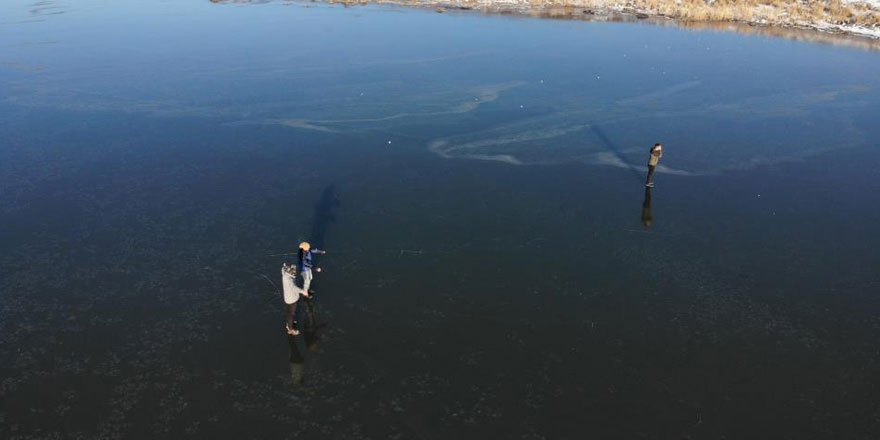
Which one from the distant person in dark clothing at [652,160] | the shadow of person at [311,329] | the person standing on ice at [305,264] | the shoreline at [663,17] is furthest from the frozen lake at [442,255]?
the shoreline at [663,17]

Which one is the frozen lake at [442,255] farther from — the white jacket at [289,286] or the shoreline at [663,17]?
the shoreline at [663,17]

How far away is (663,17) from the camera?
43.2 metres

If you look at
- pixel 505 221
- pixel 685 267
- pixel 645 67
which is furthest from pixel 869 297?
pixel 645 67

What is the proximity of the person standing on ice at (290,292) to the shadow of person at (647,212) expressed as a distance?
28.1ft

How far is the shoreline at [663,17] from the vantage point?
36.8 meters

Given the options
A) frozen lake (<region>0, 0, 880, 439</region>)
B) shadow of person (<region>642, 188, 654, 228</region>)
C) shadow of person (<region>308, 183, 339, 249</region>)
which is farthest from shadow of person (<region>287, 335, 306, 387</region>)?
shadow of person (<region>642, 188, 654, 228</region>)

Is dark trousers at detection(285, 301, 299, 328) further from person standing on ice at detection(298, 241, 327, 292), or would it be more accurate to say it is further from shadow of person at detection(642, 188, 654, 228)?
shadow of person at detection(642, 188, 654, 228)

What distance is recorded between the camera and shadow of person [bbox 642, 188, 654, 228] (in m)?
14.4

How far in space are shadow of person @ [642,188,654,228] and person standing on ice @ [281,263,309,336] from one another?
855 centimetres

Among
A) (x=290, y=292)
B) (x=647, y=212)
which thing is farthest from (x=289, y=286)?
(x=647, y=212)

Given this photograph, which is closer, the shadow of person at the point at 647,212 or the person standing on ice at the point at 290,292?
the person standing on ice at the point at 290,292

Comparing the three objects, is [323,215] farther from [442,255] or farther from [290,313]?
[290,313]

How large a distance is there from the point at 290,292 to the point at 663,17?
41.6 meters

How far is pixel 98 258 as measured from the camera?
12797 millimetres
